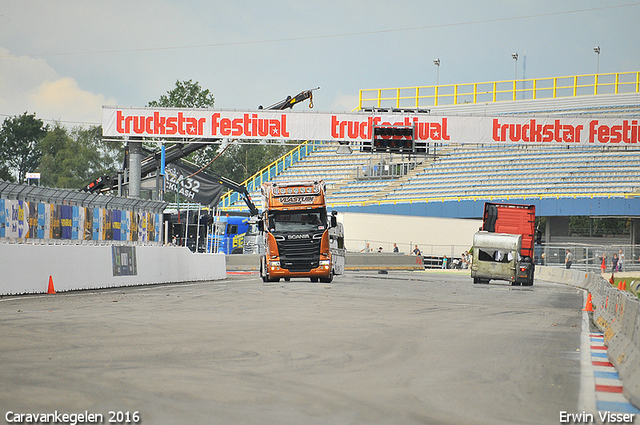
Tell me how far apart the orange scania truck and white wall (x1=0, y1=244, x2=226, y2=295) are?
355cm

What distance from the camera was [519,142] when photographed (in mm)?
37562

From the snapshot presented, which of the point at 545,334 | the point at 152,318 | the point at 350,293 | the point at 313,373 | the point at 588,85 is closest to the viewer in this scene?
the point at 313,373

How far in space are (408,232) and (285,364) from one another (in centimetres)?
4697

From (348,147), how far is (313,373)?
2962 centimetres

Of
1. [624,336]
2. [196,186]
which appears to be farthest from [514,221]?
[624,336]

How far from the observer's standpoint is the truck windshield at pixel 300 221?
28.0 m

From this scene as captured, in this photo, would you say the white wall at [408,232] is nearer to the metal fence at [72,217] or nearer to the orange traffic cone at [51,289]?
the metal fence at [72,217]

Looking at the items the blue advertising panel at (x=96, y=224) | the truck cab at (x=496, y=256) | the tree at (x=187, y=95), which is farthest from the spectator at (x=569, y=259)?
the tree at (x=187, y=95)

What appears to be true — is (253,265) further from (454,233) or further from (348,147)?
(454,233)

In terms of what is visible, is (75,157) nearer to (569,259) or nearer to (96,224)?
(569,259)

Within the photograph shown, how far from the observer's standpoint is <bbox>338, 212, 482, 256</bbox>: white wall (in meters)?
54.4

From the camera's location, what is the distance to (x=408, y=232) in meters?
54.9

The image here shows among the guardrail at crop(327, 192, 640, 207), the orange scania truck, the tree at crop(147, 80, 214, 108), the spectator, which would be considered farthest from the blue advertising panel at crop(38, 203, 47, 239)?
the tree at crop(147, 80, 214, 108)

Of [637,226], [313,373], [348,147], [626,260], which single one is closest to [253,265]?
[348,147]
